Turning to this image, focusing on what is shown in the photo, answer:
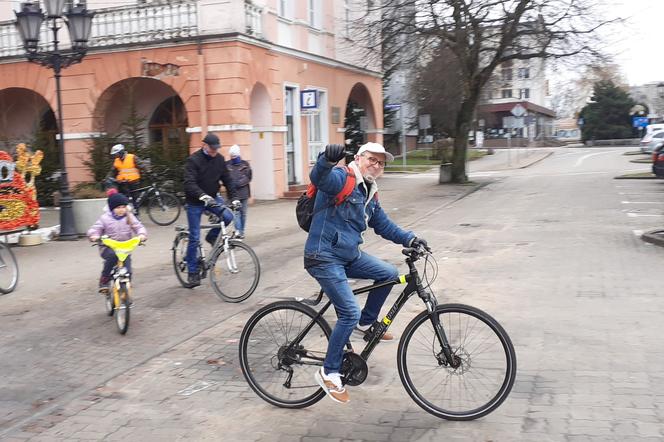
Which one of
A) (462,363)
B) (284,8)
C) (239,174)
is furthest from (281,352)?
(284,8)

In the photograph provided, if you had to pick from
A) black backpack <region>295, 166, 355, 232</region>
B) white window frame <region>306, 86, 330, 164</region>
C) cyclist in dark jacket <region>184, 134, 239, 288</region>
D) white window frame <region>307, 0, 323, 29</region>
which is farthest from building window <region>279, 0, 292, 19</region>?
black backpack <region>295, 166, 355, 232</region>

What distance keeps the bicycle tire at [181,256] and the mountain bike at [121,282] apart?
151cm

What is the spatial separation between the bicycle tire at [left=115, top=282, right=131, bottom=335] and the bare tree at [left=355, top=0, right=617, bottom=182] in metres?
18.2

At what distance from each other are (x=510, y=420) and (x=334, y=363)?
1171 mm

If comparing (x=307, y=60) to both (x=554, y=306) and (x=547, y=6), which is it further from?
(x=554, y=306)

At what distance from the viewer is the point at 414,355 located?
431 centimetres

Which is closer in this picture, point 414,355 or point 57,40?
point 414,355

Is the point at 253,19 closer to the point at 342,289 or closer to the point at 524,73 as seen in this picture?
the point at 524,73

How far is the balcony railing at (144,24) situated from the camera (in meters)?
18.7

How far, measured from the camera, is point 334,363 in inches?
169

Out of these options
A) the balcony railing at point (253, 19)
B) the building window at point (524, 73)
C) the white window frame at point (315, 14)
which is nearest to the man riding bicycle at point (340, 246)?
the balcony railing at point (253, 19)

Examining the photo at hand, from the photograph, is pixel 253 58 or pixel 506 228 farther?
pixel 253 58

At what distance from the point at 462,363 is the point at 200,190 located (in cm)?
460

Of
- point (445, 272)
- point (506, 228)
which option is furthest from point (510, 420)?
→ point (506, 228)
